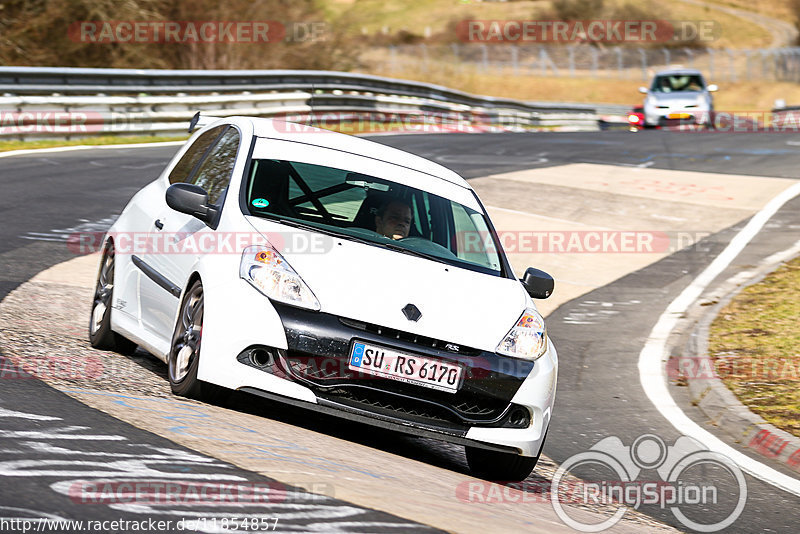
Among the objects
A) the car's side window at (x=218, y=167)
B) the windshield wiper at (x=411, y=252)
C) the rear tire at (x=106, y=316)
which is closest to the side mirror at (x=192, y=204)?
the car's side window at (x=218, y=167)

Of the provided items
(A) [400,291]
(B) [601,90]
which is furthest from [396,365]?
(B) [601,90]

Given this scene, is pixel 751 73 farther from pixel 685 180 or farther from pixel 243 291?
pixel 243 291

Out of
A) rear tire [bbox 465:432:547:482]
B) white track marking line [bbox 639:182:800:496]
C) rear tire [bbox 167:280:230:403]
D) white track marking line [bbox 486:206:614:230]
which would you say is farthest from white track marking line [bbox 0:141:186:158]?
rear tire [bbox 465:432:547:482]

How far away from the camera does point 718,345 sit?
10289 mm

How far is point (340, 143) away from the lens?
24.4 feet

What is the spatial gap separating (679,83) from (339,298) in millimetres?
29127

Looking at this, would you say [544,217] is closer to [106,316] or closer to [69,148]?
[69,148]

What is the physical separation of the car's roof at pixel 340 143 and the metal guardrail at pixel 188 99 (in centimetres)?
1214

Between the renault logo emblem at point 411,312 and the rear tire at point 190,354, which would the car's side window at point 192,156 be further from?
the renault logo emblem at point 411,312

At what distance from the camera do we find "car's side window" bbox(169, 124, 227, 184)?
24.5 ft

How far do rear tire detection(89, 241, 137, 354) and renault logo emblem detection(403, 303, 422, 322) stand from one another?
2.35 metres

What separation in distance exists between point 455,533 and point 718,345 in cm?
649

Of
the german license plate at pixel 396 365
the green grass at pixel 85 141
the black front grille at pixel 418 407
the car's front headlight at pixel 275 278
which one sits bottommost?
the black front grille at pixel 418 407

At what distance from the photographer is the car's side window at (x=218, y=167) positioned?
22.5 feet
